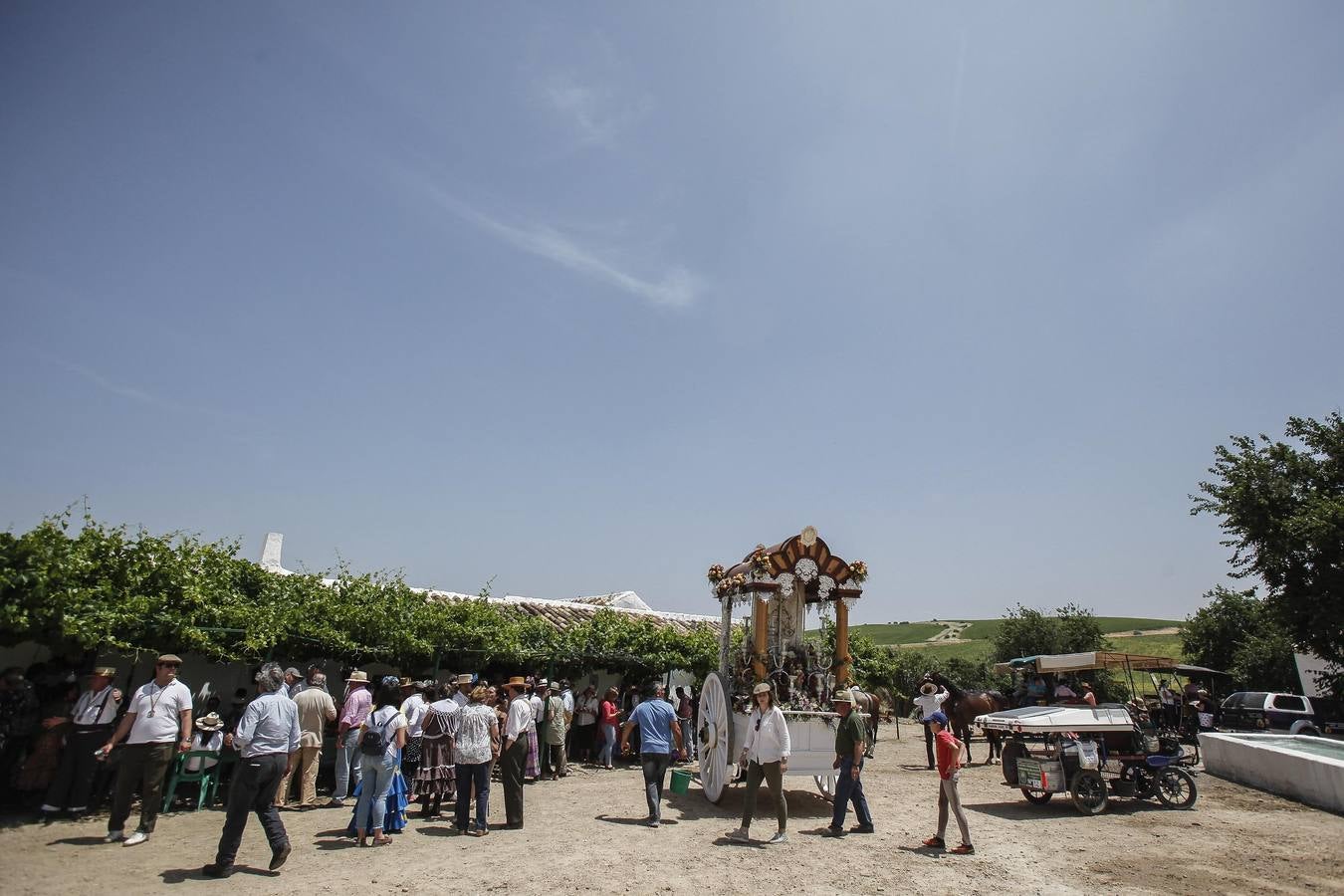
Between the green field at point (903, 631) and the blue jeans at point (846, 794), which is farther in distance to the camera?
the green field at point (903, 631)

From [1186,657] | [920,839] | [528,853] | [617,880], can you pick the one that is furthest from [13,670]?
[1186,657]

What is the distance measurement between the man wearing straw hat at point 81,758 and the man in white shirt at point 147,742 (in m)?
1.06

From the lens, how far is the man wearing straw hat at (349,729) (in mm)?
8898

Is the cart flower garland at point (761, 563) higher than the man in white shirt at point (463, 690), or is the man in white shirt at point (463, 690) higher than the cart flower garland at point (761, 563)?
the cart flower garland at point (761, 563)

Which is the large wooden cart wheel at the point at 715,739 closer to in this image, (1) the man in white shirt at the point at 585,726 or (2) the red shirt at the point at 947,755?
(2) the red shirt at the point at 947,755

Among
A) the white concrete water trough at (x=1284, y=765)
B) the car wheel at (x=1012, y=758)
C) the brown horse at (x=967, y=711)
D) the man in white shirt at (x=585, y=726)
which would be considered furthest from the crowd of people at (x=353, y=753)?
the brown horse at (x=967, y=711)

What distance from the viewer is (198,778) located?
8.95 metres

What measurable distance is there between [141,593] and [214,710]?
1934 mm

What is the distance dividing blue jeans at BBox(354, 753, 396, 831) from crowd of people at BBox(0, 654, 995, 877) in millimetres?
13

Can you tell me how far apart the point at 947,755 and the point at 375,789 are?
605 cm

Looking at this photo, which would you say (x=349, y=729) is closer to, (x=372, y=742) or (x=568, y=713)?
(x=372, y=742)

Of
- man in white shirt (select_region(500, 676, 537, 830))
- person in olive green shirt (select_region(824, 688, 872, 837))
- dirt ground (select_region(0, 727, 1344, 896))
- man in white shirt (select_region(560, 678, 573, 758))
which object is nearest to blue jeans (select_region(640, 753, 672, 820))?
dirt ground (select_region(0, 727, 1344, 896))

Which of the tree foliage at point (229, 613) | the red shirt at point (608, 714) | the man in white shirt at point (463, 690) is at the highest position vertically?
the tree foliage at point (229, 613)

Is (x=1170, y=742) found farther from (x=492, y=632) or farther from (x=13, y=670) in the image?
(x=13, y=670)
